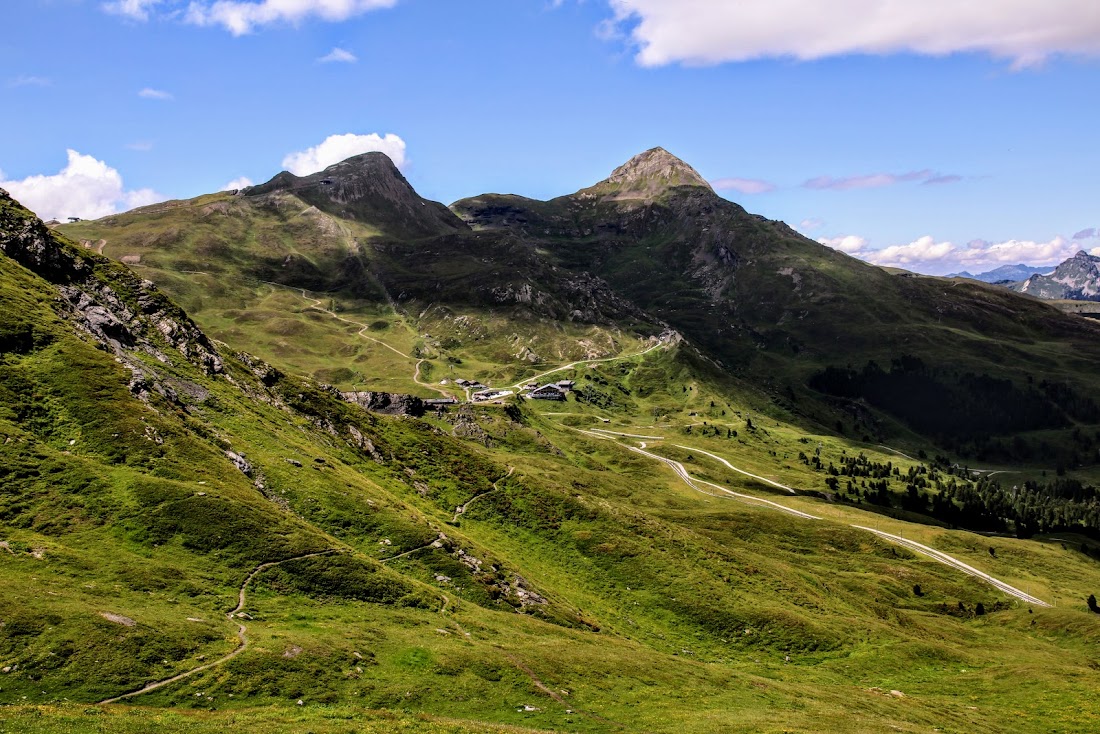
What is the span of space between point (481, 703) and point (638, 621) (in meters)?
40.6

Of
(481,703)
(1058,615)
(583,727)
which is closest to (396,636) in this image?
(481,703)

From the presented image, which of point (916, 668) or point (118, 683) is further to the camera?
point (916, 668)

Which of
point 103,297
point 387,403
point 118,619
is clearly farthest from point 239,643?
point 387,403

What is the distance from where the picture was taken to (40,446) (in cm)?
6200

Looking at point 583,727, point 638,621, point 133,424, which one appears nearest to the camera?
point 583,727

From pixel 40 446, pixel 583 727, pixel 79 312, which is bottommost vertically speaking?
pixel 583 727

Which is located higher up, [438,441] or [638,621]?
[438,441]

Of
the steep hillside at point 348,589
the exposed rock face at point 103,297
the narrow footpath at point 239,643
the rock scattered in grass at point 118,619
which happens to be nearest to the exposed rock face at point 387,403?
the steep hillside at point 348,589

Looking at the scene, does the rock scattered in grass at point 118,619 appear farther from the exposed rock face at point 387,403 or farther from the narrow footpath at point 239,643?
the exposed rock face at point 387,403

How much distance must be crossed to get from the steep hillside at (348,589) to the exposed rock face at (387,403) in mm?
44362

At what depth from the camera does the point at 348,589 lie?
200ft

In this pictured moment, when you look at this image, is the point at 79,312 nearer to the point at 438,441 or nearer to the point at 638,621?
the point at 438,441

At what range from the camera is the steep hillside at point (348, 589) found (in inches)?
1710

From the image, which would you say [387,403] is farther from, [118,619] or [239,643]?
[118,619]
